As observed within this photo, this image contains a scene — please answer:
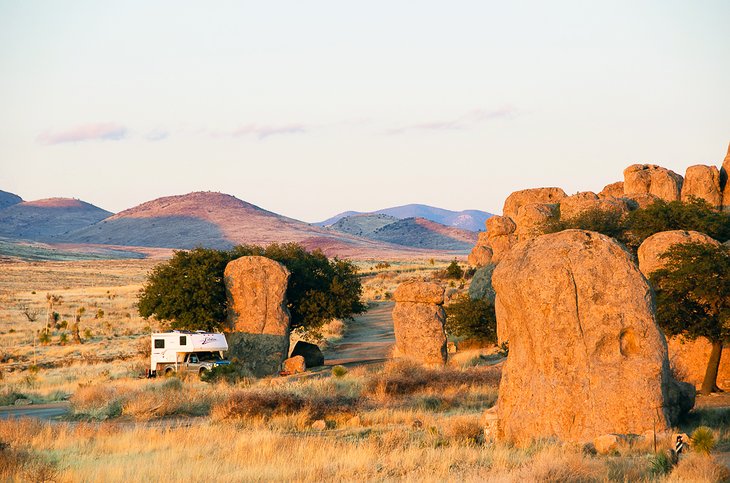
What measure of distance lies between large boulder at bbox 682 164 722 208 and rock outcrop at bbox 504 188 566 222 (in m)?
9.70

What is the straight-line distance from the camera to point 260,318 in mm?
34531

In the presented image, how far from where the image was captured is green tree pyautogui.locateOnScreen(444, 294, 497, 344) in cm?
4256

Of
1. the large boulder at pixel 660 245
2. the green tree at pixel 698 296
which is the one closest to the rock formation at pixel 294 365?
the large boulder at pixel 660 245

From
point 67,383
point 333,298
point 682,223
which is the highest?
point 682,223

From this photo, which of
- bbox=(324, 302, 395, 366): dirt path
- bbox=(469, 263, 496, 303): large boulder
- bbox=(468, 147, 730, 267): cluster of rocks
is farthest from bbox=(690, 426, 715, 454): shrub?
bbox=(468, 147, 730, 267): cluster of rocks

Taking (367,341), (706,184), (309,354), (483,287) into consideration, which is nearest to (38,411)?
(309,354)

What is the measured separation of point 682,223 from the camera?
39.0 m

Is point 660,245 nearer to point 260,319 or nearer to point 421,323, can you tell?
point 421,323

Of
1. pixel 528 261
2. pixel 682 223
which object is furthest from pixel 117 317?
pixel 528 261

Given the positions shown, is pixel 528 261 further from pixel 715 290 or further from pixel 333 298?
pixel 333 298

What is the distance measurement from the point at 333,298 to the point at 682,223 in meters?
14.7

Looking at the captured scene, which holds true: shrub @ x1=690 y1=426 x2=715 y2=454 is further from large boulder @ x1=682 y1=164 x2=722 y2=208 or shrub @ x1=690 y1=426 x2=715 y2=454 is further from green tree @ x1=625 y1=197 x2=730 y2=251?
large boulder @ x1=682 y1=164 x2=722 y2=208

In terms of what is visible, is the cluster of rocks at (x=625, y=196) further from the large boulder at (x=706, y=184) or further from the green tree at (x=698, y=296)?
the green tree at (x=698, y=296)

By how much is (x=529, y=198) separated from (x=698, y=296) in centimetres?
3750
